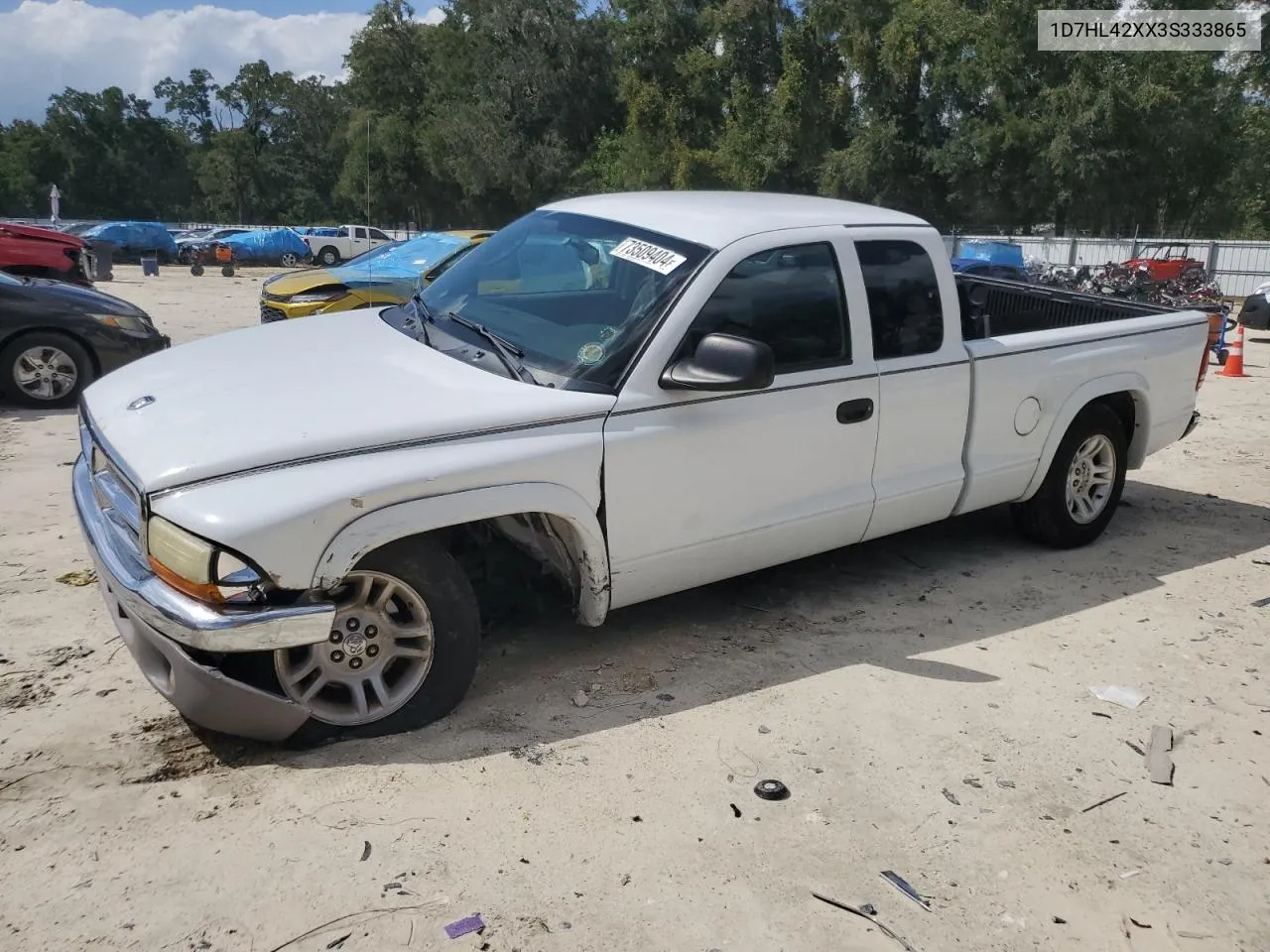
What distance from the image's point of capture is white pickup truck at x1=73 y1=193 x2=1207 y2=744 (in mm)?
3168

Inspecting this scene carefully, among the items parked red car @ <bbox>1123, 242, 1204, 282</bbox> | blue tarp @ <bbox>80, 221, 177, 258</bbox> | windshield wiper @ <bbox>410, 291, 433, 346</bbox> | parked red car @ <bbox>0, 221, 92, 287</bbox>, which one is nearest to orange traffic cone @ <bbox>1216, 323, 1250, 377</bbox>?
windshield wiper @ <bbox>410, 291, 433, 346</bbox>

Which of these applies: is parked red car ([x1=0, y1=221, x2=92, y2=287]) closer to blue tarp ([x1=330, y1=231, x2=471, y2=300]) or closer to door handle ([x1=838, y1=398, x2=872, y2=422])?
blue tarp ([x1=330, y1=231, x2=471, y2=300])

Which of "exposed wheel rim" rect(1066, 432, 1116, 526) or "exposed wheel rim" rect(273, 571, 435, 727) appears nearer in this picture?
"exposed wheel rim" rect(273, 571, 435, 727)

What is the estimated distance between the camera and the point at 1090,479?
5777 millimetres

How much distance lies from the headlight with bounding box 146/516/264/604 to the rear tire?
4167mm

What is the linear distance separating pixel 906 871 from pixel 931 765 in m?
0.62

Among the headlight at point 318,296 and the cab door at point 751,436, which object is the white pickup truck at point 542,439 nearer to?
the cab door at point 751,436

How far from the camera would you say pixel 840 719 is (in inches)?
152

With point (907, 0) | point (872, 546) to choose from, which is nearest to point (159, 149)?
point (907, 0)

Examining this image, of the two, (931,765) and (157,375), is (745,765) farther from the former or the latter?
(157,375)

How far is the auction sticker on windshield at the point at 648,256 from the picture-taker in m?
4.09

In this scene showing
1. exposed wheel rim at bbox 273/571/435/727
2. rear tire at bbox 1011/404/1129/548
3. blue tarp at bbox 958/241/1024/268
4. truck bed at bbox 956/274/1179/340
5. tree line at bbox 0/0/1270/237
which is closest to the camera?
exposed wheel rim at bbox 273/571/435/727

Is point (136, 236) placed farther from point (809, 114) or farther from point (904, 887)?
point (904, 887)

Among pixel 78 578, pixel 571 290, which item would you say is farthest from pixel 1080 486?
pixel 78 578
